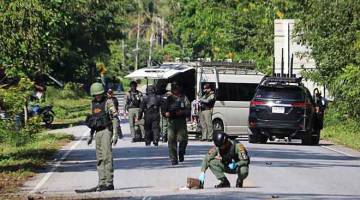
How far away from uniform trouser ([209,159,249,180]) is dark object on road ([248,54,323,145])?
1337 cm

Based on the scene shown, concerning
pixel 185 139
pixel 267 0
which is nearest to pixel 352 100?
pixel 185 139

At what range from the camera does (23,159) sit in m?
23.6

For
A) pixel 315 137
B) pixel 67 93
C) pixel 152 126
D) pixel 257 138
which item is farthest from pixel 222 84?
pixel 67 93

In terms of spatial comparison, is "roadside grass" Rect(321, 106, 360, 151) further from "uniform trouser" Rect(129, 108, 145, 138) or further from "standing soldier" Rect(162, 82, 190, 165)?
"standing soldier" Rect(162, 82, 190, 165)

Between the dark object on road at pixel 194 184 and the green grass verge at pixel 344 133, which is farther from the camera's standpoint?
the green grass verge at pixel 344 133

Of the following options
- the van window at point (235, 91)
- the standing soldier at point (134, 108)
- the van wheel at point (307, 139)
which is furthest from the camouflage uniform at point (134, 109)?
the van wheel at point (307, 139)

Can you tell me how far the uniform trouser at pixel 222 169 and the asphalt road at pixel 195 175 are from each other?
0.88 feet

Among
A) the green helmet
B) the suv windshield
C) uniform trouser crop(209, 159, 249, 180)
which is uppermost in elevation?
the green helmet

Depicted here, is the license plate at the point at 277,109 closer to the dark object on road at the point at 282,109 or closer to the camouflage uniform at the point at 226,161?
the dark object on road at the point at 282,109

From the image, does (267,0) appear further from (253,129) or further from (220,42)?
(253,129)

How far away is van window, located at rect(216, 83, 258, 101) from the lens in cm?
3297

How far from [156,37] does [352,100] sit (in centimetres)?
11142

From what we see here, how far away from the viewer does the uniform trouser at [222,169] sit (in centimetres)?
1605

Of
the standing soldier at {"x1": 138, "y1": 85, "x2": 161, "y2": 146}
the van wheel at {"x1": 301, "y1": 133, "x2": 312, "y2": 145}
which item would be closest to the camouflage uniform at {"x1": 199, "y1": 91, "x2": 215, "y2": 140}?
the standing soldier at {"x1": 138, "y1": 85, "x2": 161, "y2": 146}
